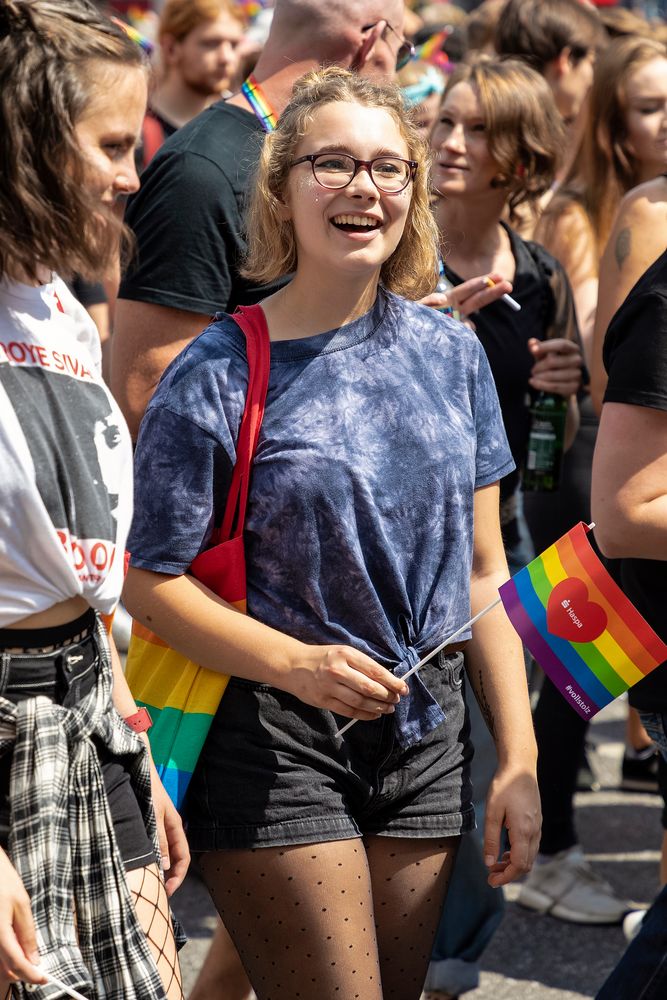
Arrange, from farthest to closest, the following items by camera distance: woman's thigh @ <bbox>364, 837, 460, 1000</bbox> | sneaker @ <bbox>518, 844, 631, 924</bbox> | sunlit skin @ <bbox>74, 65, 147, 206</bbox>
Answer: sneaker @ <bbox>518, 844, 631, 924</bbox> < woman's thigh @ <bbox>364, 837, 460, 1000</bbox> < sunlit skin @ <bbox>74, 65, 147, 206</bbox>

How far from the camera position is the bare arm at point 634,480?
248cm

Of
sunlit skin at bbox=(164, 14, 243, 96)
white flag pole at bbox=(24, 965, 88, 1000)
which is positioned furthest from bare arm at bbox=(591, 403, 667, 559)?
sunlit skin at bbox=(164, 14, 243, 96)

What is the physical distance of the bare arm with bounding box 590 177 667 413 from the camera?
3508 millimetres

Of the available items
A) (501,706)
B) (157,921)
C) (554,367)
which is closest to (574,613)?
(501,706)

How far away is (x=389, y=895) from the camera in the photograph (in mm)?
2354

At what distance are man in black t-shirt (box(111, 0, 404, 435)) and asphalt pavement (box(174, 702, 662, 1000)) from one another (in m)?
1.71

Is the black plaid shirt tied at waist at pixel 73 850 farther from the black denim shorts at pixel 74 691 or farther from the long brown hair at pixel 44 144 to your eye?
the long brown hair at pixel 44 144

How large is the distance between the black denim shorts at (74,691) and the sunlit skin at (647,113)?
2903 millimetres

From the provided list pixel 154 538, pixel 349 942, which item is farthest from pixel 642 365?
pixel 349 942

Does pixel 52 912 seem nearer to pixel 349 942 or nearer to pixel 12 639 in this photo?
pixel 12 639

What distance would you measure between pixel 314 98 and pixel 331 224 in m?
0.25

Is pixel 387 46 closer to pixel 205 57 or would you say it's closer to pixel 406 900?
pixel 406 900

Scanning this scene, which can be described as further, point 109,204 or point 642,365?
point 642,365

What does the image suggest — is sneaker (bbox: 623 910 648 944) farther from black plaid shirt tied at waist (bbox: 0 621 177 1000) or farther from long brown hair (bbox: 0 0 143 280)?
long brown hair (bbox: 0 0 143 280)
